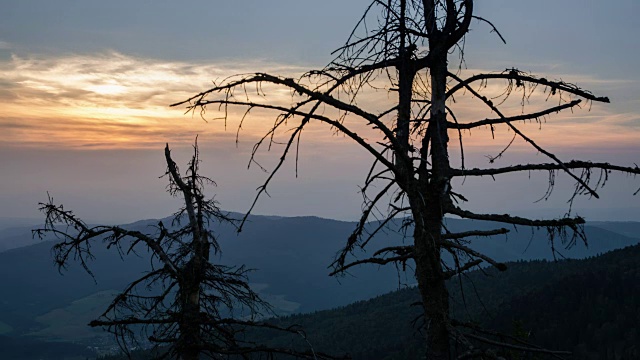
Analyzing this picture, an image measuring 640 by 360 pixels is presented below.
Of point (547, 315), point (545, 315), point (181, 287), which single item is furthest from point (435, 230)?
point (547, 315)

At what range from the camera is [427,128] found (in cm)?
548

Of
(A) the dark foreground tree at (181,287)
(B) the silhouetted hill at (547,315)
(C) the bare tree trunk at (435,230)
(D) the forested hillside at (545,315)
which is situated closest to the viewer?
(C) the bare tree trunk at (435,230)

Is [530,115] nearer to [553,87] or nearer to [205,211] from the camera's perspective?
[553,87]

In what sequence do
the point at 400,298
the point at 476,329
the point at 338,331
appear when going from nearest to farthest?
the point at 476,329
the point at 338,331
the point at 400,298

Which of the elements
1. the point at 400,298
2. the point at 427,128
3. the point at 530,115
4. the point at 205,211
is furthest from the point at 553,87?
the point at 400,298

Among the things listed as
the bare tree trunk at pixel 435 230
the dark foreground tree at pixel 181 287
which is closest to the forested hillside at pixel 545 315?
the dark foreground tree at pixel 181 287

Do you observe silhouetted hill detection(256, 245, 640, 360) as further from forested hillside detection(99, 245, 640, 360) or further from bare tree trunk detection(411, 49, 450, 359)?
bare tree trunk detection(411, 49, 450, 359)

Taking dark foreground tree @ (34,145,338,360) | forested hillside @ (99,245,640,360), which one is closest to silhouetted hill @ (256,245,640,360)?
forested hillside @ (99,245,640,360)

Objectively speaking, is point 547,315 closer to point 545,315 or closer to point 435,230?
point 545,315

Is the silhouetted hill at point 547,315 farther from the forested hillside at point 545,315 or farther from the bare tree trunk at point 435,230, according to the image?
the bare tree trunk at point 435,230

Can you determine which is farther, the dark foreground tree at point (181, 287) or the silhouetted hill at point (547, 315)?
the silhouetted hill at point (547, 315)

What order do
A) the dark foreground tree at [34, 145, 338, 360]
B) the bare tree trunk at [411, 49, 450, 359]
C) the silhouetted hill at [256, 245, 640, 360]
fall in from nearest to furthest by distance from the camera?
the bare tree trunk at [411, 49, 450, 359] → the dark foreground tree at [34, 145, 338, 360] → the silhouetted hill at [256, 245, 640, 360]

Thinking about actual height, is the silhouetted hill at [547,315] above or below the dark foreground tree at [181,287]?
below

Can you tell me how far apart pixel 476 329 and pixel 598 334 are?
439 ft
